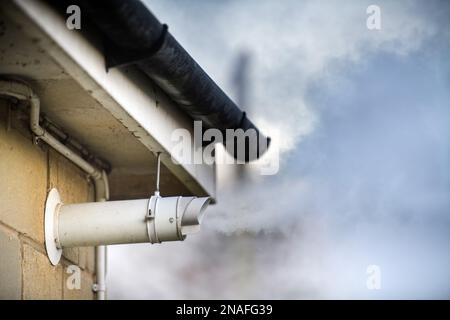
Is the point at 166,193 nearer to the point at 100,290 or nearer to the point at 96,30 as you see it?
the point at 100,290

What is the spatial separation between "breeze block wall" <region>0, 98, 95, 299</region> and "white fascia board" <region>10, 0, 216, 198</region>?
2.06 ft

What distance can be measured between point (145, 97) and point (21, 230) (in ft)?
3.87

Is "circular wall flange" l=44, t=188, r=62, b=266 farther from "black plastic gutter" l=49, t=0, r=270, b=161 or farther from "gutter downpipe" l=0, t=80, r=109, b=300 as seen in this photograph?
"black plastic gutter" l=49, t=0, r=270, b=161

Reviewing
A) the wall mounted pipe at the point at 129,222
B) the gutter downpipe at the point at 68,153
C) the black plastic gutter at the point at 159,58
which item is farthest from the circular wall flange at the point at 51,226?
the black plastic gutter at the point at 159,58

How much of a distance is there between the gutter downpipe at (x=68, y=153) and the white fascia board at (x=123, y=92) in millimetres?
436

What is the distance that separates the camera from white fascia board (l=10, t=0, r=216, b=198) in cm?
494

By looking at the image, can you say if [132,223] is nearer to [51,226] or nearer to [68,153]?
[51,226]

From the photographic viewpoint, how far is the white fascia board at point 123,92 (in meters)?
4.94

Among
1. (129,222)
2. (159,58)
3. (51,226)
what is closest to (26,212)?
(51,226)

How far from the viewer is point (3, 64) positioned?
545 centimetres

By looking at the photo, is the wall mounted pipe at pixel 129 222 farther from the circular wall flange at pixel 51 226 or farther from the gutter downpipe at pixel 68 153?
the gutter downpipe at pixel 68 153

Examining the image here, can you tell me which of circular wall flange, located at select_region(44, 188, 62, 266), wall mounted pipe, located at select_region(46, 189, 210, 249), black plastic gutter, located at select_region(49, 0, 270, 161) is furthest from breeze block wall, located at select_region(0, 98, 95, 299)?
black plastic gutter, located at select_region(49, 0, 270, 161)

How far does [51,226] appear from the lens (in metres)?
6.35
